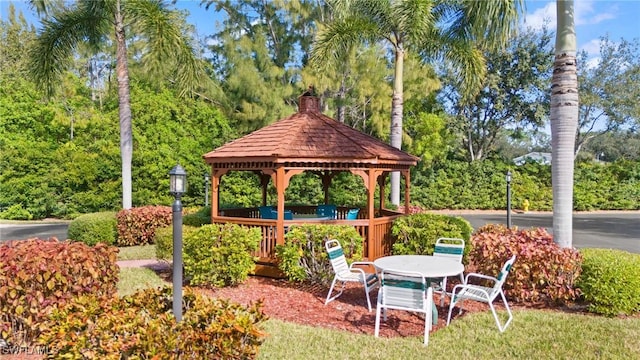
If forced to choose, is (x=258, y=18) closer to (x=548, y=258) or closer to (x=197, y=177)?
(x=197, y=177)

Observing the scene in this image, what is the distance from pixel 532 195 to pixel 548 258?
2159 centimetres

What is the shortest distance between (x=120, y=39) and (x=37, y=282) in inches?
432

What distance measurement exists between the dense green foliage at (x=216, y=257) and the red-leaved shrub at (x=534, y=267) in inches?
162

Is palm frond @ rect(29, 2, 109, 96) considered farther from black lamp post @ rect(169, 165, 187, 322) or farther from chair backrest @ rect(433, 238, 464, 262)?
chair backrest @ rect(433, 238, 464, 262)

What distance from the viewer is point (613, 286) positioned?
6.14 metres

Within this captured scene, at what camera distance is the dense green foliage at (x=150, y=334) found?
3.43 metres

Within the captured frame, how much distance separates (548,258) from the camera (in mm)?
6582

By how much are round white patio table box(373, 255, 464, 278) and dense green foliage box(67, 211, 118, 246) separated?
29.0 feet

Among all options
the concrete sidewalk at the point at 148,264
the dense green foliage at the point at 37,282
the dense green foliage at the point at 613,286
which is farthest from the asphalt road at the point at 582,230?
the dense green foliage at the point at 37,282

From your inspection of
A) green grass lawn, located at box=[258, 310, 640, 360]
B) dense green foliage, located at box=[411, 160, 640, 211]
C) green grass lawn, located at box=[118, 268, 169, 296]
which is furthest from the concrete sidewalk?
dense green foliage, located at box=[411, 160, 640, 211]

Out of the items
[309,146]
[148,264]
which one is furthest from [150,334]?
[148,264]

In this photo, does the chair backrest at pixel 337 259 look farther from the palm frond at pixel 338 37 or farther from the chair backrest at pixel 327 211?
the palm frond at pixel 338 37

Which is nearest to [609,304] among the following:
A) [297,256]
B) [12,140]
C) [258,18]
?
[297,256]

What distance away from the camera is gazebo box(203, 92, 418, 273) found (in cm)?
895
